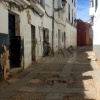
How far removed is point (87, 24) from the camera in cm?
3412

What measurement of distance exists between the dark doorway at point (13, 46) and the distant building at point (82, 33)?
25.8 meters

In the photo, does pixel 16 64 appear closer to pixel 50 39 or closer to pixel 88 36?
pixel 50 39

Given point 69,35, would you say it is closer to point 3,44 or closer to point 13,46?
point 13,46

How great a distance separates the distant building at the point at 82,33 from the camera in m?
33.5

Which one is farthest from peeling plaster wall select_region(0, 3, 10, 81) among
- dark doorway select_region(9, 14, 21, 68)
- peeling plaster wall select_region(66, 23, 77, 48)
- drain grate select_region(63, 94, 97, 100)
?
peeling plaster wall select_region(66, 23, 77, 48)

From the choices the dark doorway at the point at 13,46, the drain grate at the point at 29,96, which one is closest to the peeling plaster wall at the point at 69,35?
the dark doorway at the point at 13,46

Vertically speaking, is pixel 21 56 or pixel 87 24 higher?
pixel 87 24

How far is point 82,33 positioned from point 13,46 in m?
26.2

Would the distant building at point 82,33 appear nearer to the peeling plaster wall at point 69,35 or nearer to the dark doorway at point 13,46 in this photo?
the peeling plaster wall at point 69,35

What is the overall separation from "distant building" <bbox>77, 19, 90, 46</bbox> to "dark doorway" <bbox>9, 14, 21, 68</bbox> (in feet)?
84.8

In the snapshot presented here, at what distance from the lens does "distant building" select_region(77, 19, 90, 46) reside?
33.5 m

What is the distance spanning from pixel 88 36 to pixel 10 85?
Result: 2915cm

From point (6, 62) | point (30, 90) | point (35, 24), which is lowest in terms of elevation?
point (30, 90)

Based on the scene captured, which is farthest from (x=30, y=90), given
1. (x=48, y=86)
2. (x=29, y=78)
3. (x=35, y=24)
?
(x=35, y=24)
